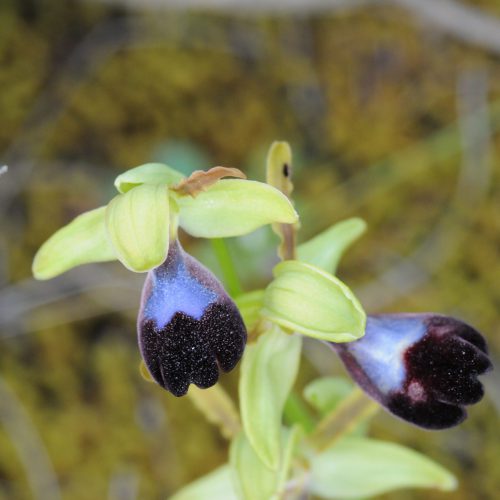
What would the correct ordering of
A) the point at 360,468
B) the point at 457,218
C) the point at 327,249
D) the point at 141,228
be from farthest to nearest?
the point at 457,218
the point at 360,468
the point at 327,249
the point at 141,228

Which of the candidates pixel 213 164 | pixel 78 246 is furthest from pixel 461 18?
pixel 78 246

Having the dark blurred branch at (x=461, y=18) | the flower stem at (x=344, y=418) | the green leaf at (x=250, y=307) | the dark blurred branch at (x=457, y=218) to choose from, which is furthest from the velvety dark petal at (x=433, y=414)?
the dark blurred branch at (x=461, y=18)

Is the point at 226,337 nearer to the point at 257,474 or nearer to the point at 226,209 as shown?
the point at 226,209

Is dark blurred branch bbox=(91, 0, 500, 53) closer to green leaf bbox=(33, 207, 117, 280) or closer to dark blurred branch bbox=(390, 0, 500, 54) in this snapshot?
dark blurred branch bbox=(390, 0, 500, 54)

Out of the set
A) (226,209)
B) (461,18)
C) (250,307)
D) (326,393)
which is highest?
(226,209)

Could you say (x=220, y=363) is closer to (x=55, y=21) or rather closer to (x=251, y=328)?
(x=251, y=328)

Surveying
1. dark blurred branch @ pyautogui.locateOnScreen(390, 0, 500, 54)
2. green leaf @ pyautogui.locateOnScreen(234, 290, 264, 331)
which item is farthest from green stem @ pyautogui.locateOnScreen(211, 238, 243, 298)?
dark blurred branch @ pyautogui.locateOnScreen(390, 0, 500, 54)

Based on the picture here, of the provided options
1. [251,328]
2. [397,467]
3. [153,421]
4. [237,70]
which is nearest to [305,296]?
[251,328]
